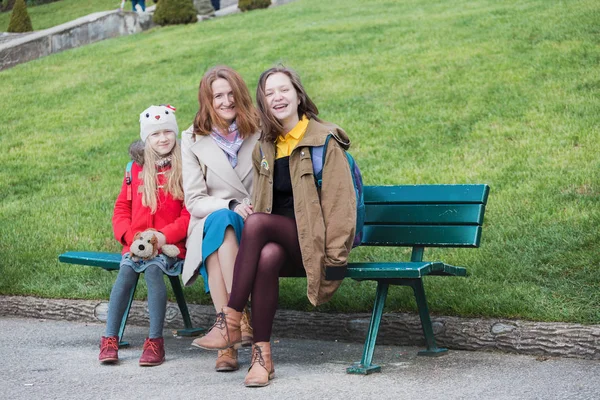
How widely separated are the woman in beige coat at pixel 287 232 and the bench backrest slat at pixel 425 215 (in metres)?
0.66

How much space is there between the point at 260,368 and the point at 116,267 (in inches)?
60.6

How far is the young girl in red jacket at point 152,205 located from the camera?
535 centimetres

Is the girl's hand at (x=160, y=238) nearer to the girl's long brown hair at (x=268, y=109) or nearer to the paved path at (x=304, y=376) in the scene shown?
the paved path at (x=304, y=376)

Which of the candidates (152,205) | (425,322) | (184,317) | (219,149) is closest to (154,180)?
(152,205)

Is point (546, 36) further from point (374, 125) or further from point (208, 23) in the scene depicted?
point (208, 23)

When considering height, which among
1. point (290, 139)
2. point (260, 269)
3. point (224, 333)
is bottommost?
point (224, 333)

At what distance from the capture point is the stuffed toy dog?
5281mm

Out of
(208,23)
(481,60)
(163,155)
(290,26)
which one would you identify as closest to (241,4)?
(208,23)

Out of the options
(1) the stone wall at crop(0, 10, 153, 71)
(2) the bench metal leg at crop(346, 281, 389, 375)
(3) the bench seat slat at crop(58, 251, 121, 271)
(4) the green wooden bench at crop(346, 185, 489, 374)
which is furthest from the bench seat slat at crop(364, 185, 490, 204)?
(1) the stone wall at crop(0, 10, 153, 71)

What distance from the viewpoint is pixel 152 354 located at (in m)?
5.14

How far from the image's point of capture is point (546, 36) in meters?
13.3

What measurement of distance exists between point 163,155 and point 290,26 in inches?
552

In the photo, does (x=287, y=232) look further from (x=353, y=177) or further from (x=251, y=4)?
(x=251, y=4)

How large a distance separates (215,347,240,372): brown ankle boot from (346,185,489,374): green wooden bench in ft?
2.07
